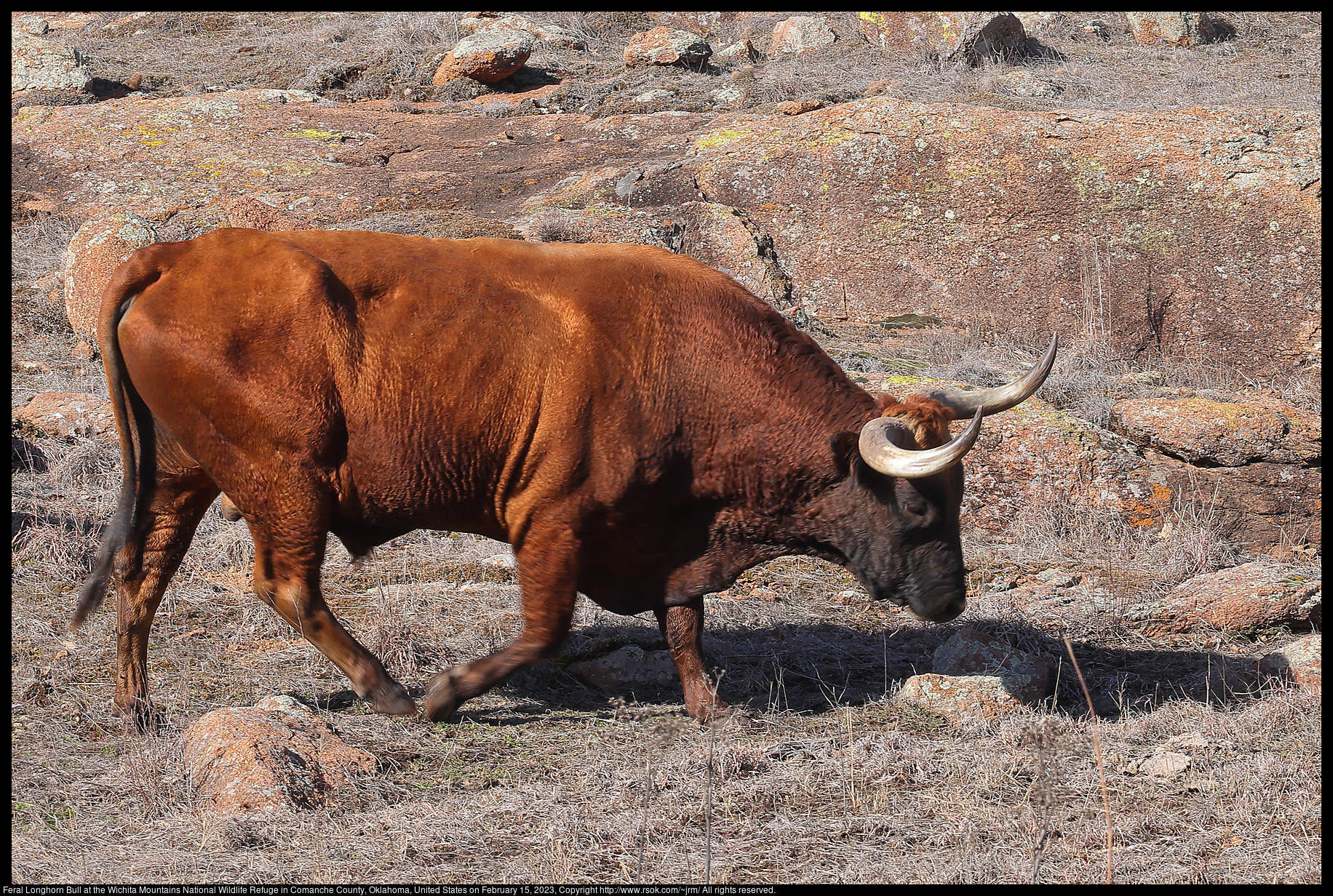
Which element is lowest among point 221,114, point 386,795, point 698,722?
point 698,722

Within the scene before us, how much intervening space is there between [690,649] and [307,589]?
1.69m

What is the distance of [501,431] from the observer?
4.69m

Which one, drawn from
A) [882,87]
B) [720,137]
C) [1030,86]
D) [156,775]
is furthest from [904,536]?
[1030,86]

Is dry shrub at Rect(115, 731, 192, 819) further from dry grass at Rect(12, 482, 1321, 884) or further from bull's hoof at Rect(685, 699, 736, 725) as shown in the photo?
bull's hoof at Rect(685, 699, 736, 725)

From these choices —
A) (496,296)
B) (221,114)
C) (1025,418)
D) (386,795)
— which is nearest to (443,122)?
(221,114)

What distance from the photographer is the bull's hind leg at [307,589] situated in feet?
15.3

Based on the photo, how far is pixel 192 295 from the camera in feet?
14.9

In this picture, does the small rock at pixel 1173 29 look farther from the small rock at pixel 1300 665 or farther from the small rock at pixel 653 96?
the small rock at pixel 1300 665

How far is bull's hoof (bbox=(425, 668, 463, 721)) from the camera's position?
15.9ft

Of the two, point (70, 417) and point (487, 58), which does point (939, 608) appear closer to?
point (70, 417)

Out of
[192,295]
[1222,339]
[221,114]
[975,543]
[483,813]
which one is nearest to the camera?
[483,813]

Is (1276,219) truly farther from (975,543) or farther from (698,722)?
(698,722)

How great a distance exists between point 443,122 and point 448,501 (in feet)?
32.6

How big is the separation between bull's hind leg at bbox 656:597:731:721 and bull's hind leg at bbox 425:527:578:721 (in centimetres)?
58
